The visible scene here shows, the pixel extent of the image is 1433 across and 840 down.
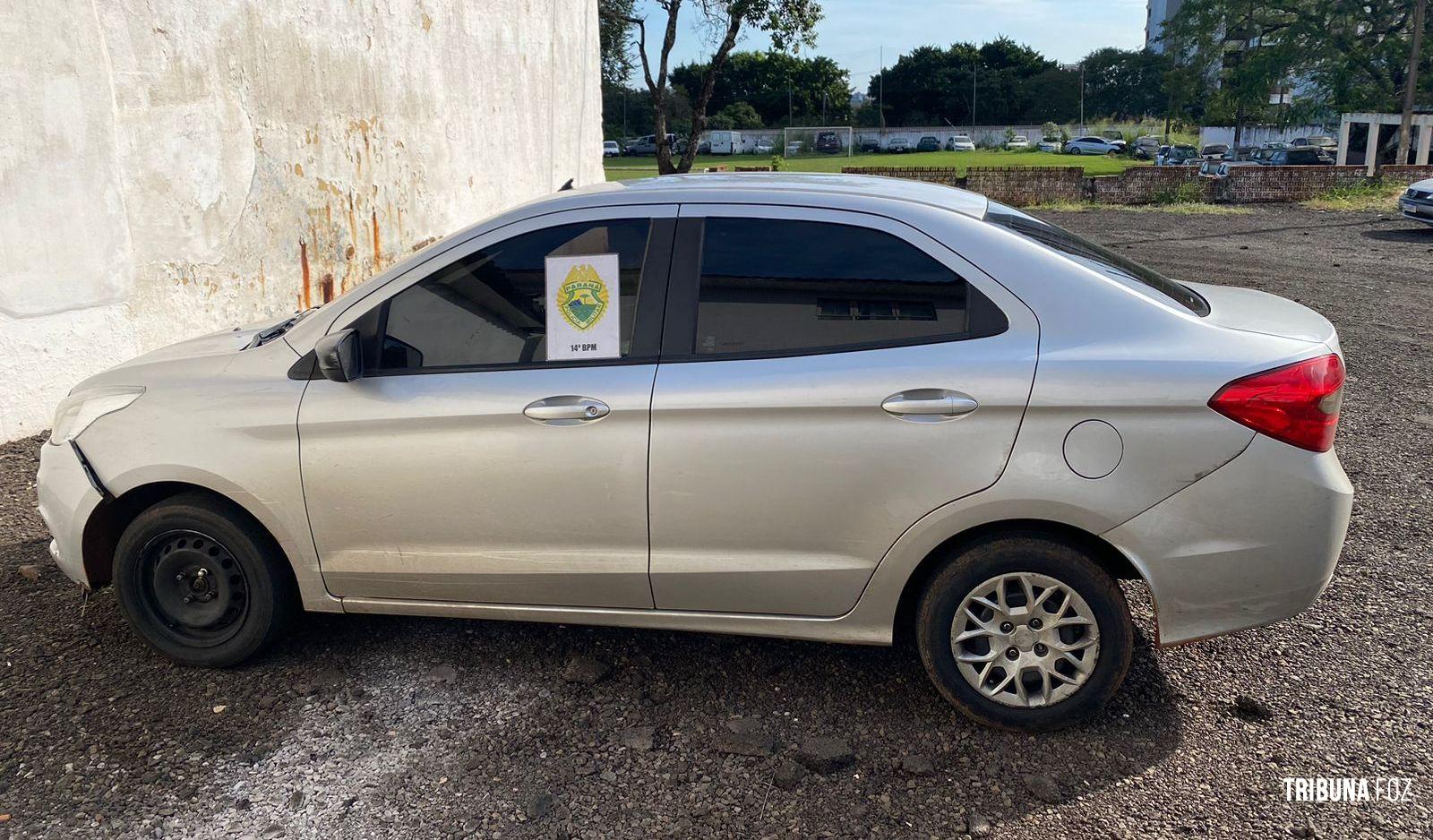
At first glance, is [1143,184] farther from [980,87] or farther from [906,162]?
[980,87]

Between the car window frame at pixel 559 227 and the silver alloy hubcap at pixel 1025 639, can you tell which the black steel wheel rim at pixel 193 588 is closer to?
the car window frame at pixel 559 227

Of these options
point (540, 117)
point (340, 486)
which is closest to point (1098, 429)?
point (340, 486)

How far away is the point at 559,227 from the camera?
11.7 feet

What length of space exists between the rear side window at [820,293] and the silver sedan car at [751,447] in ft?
0.03

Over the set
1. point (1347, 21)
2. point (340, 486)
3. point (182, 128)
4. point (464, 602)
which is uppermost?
point (1347, 21)

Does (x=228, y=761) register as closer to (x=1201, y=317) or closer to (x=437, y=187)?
(x=1201, y=317)

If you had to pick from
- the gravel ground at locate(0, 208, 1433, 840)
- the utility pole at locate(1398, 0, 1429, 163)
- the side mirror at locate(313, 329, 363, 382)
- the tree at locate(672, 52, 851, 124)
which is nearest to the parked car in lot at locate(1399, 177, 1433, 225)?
the utility pole at locate(1398, 0, 1429, 163)

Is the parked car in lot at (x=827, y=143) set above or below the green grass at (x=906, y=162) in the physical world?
above

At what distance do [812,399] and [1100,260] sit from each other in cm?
120

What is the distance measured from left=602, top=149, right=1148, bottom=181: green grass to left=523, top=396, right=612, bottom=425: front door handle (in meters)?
40.7

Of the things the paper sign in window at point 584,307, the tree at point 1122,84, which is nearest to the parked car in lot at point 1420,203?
the paper sign in window at point 584,307

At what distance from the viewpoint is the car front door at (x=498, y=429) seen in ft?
11.1

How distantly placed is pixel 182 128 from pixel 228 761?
539cm

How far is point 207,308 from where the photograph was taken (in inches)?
295
